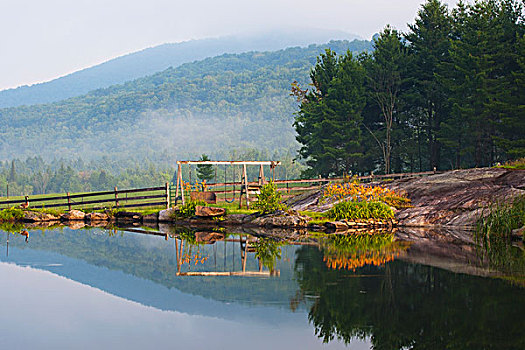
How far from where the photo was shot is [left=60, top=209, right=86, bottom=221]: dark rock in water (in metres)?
34.3

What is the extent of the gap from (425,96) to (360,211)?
2773 cm

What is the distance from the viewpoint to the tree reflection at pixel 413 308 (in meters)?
8.54

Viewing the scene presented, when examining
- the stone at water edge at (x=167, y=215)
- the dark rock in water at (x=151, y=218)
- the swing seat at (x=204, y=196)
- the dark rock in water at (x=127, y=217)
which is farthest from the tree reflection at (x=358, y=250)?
the dark rock in water at (x=127, y=217)

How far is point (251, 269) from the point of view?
14875mm

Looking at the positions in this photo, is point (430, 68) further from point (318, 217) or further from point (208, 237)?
point (208, 237)

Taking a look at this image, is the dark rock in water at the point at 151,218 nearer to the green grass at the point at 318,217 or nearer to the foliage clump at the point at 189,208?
the foliage clump at the point at 189,208

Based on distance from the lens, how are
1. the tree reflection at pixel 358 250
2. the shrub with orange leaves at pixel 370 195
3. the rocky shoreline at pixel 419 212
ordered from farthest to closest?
the shrub with orange leaves at pixel 370 195 < the rocky shoreline at pixel 419 212 < the tree reflection at pixel 358 250

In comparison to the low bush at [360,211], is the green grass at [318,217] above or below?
below

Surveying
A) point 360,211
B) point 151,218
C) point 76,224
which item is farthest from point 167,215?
point 360,211

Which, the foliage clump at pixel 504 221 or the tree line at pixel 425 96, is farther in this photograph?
the tree line at pixel 425 96

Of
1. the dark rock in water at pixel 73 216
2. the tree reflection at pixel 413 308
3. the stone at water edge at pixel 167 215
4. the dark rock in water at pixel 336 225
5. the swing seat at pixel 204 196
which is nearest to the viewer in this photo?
the tree reflection at pixel 413 308

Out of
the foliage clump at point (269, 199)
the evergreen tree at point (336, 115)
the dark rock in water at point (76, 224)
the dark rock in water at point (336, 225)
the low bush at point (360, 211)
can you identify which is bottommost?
the dark rock in water at point (76, 224)

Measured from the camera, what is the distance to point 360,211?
2847 centimetres

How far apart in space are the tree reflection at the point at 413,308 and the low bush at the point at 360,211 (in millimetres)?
13624
